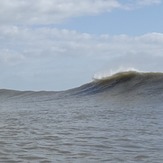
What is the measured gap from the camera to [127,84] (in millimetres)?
19109

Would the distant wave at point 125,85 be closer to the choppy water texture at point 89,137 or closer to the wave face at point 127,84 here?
the wave face at point 127,84

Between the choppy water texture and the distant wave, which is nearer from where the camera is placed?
the choppy water texture

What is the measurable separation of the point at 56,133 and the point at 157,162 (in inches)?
109

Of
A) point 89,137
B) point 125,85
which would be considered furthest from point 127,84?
point 89,137

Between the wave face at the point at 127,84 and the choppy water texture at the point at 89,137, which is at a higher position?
the wave face at the point at 127,84

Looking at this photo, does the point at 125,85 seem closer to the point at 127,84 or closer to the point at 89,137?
the point at 127,84

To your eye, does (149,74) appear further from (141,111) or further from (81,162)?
(81,162)

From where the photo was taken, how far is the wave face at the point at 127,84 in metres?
16.8

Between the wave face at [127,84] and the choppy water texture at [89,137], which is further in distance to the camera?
the wave face at [127,84]

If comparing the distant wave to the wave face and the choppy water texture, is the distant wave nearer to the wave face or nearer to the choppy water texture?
the wave face

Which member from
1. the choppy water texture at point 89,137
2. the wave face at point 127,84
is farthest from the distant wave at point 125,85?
the choppy water texture at point 89,137

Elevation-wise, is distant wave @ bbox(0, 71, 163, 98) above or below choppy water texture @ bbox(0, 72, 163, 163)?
above

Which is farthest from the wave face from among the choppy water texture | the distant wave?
the choppy water texture

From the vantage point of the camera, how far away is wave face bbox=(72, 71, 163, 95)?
16814 millimetres
